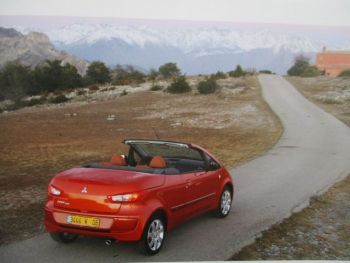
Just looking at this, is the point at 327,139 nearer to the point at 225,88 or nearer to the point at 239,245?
the point at 239,245

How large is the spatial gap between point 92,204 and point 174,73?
68641mm

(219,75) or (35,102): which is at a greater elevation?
(219,75)

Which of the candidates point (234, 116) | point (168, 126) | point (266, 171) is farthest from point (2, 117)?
point (266, 171)

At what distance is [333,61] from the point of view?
322 feet

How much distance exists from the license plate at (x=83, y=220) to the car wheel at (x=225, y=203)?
2.87 metres

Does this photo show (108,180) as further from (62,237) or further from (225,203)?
(225,203)

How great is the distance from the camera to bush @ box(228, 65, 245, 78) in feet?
216

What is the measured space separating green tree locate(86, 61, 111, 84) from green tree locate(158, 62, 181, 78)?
9.38 metres

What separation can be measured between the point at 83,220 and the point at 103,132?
57.7ft

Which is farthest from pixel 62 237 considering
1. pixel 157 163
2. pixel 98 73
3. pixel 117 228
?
pixel 98 73

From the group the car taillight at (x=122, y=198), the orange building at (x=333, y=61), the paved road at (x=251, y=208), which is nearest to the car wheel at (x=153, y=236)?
the paved road at (x=251, y=208)

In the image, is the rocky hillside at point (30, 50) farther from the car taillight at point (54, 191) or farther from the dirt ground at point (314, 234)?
the car taillight at point (54, 191)

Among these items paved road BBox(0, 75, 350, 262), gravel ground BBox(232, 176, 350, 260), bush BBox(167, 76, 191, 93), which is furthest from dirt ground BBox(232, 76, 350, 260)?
bush BBox(167, 76, 191, 93)

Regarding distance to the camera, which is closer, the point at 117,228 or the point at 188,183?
the point at 117,228
